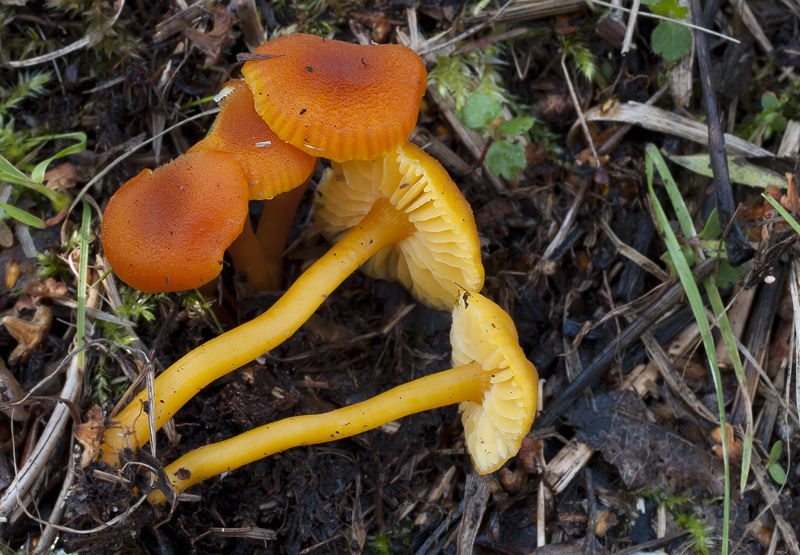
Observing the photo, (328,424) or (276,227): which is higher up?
(276,227)

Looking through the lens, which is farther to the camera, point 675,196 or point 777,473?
point 675,196

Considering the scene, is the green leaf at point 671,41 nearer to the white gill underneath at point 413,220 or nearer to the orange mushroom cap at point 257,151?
the white gill underneath at point 413,220

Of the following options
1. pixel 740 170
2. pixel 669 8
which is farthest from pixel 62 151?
pixel 740 170

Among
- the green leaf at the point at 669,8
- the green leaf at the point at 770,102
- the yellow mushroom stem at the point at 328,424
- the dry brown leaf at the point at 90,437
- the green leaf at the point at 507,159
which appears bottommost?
the yellow mushroom stem at the point at 328,424

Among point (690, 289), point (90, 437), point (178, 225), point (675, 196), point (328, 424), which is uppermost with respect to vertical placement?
point (178, 225)

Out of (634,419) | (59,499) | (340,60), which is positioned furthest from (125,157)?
(634,419)

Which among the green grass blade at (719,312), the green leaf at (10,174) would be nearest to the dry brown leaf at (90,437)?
the green leaf at (10,174)

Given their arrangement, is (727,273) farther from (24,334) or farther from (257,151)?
(24,334)
